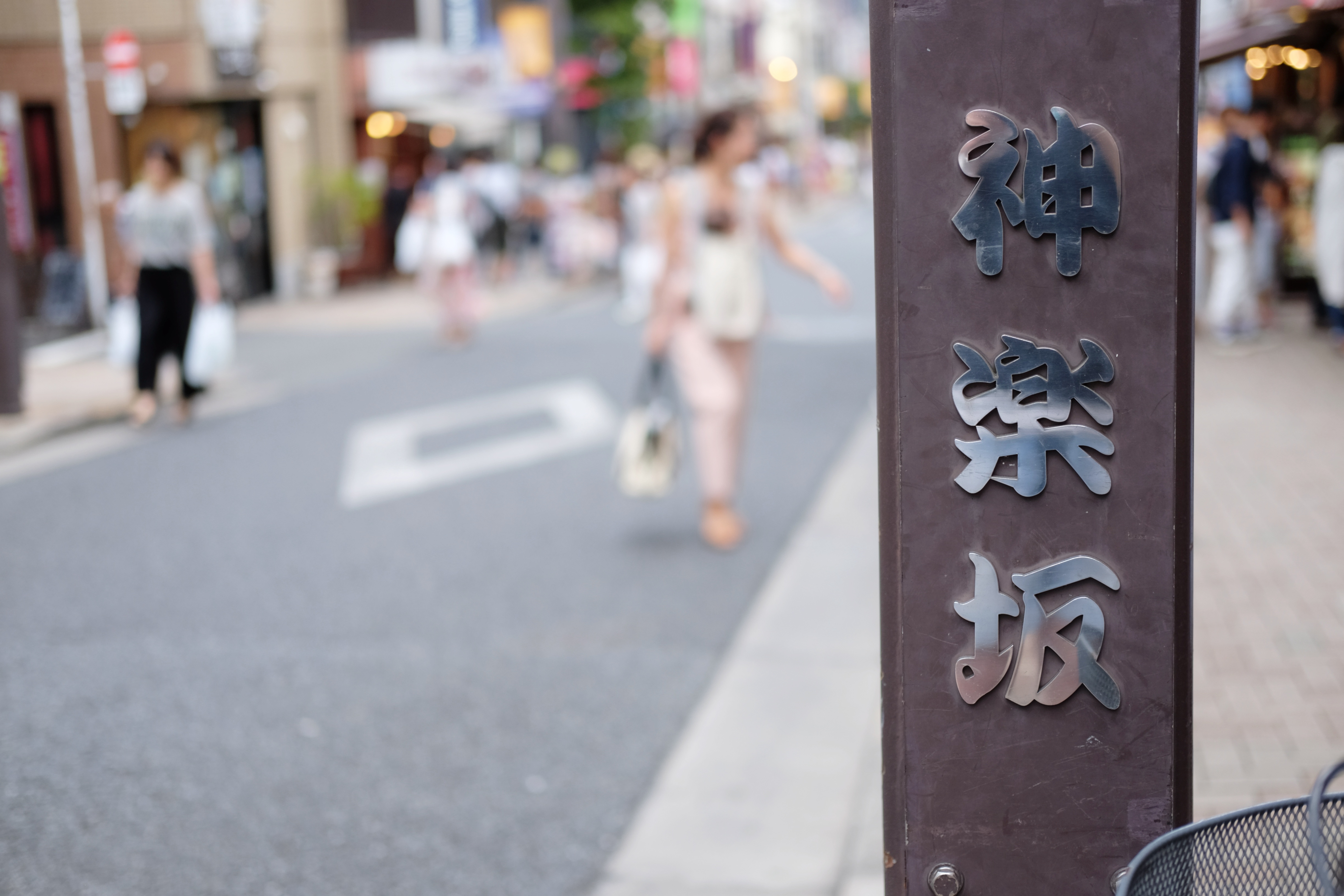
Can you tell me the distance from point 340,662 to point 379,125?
71.6ft

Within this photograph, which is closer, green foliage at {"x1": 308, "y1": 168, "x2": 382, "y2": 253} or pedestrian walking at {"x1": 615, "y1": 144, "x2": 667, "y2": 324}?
pedestrian walking at {"x1": 615, "y1": 144, "x2": 667, "y2": 324}

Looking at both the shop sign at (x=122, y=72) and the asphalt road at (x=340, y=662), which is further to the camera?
the shop sign at (x=122, y=72)

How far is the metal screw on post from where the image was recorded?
7.31 feet

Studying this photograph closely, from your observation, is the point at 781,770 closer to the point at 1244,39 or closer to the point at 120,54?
the point at 1244,39

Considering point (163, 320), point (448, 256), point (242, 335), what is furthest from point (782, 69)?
point (163, 320)

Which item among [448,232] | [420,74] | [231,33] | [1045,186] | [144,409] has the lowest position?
[144,409]

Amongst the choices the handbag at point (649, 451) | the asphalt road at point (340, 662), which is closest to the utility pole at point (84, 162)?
the asphalt road at point (340, 662)

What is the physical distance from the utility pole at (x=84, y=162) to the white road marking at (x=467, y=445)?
6.77m

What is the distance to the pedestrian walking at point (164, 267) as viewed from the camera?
10.3 metres

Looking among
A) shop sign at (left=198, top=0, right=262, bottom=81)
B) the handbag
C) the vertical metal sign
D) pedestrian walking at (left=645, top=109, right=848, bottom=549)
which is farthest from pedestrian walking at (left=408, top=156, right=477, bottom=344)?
the vertical metal sign

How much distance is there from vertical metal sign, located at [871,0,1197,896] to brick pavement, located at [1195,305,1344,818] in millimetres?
1755

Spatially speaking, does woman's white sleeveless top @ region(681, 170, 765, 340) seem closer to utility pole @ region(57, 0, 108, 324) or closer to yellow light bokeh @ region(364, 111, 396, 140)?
utility pole @ region(57, 0, 108, 324)

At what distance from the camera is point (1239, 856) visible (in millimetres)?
1821

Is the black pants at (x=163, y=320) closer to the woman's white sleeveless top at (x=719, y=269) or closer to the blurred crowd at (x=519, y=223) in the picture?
the blurred crowd at (x=519, y=223)
